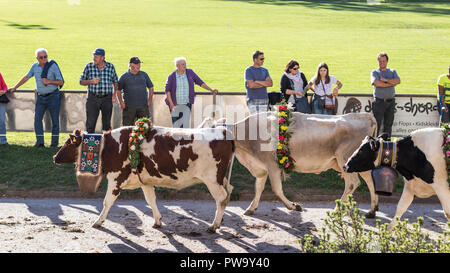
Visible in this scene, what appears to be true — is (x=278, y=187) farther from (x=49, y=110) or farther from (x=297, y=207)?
(x=49, y=110)

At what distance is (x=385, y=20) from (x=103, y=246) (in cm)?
5150

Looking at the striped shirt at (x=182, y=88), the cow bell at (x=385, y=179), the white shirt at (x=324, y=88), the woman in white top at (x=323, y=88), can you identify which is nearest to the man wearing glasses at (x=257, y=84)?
the woman in white top at (x=323, y=88)

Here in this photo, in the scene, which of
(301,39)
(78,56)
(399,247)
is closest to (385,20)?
(301,39)

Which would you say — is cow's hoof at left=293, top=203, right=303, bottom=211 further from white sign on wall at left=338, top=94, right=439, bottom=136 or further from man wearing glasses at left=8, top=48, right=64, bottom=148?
man wearing glasses at left=8, top=48, right=64, bottom=148

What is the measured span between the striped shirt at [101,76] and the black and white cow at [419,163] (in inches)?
260

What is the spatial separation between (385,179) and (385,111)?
20.7 feet

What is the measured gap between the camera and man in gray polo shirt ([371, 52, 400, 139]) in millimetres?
15562

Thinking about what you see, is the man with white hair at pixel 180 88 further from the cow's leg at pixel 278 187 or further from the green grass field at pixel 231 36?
the green grass field at pixel 231 36

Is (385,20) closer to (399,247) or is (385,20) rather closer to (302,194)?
(302,194)

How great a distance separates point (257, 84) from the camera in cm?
1442

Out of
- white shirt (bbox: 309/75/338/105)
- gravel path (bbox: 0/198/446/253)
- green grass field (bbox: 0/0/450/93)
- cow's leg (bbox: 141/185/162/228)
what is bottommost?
gravel path (bbox: 0/198/446/253)

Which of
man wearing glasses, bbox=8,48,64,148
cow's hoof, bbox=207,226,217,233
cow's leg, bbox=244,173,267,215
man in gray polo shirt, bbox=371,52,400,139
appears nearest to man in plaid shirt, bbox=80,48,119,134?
man wearing glasses, bbox=8,48,64,148

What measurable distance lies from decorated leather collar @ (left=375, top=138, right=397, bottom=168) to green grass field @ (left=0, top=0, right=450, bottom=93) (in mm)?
17061

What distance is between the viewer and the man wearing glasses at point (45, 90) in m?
16.0
